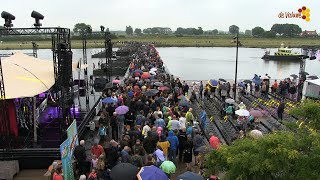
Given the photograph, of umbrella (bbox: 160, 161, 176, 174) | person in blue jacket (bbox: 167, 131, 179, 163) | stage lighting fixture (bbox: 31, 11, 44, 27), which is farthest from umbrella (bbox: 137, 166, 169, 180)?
stage lighting fixture (bbox: 31, 11, 44, 27)

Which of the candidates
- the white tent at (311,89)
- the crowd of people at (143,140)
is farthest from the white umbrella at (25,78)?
the white tent at (311,89)

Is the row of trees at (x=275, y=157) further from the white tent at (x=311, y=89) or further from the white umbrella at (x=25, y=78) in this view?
the white tent at (x=311, y=89)

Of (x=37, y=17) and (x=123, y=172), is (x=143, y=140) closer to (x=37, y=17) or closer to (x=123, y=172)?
(x=123, y=172)

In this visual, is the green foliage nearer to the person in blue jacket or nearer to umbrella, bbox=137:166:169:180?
umbrella, bbox=137:166:169:180

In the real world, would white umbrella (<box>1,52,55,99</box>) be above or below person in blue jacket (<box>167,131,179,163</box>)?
above

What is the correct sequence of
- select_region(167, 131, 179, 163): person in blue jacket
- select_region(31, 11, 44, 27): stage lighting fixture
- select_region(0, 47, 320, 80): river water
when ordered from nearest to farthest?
1. select_region(167, 131, 179, 163): person in blue jacket
2. select_region(31, 11, 44, 27): stage lighting fixture
3. select_region(0, 47, 320, 80): river water

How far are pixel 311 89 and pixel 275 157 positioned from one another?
18.5 m

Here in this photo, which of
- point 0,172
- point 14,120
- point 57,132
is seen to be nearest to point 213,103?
point 57,132

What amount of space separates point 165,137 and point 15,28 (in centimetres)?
716

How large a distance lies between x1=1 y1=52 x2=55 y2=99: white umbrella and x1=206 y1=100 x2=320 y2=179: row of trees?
9.75 metres

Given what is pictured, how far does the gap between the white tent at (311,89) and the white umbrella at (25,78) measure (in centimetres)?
1583

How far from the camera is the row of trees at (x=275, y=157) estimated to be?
597cm

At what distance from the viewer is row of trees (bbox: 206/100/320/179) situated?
5.97 metres

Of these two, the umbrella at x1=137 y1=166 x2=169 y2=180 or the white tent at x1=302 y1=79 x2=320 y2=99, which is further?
the white tent at x1=302 y1=79 x2=320 y2=99
